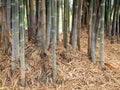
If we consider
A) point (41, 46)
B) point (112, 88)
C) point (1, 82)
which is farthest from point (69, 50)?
point (1, 82)

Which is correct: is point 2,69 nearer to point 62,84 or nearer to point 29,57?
point 29,57

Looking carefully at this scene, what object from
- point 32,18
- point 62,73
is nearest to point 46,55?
point 62,73

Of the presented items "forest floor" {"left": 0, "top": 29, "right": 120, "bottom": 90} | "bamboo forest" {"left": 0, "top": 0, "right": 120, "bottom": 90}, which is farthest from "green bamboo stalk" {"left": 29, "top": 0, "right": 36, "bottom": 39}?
"forest floor" {"left": 0, "top": 29, "right": 120, "bottom": 90}

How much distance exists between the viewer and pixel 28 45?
3.49 m

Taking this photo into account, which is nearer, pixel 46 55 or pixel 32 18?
pixel 46 55

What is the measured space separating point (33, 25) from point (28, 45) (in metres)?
0.26

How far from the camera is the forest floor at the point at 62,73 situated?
3.14m

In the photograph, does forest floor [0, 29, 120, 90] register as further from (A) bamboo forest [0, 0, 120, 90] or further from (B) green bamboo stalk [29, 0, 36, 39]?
(B) green bamboo stalk [29, 0, 36, 39]

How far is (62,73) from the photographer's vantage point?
130 inches

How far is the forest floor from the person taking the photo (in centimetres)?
314

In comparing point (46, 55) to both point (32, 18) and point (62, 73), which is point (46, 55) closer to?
point (62, 73)

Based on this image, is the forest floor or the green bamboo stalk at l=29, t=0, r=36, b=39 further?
the green bamboo stalk at l=29, t=0, r=36, b=39

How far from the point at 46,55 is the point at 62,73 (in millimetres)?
289

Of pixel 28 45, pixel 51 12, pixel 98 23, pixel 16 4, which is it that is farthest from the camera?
pixel 98 23
